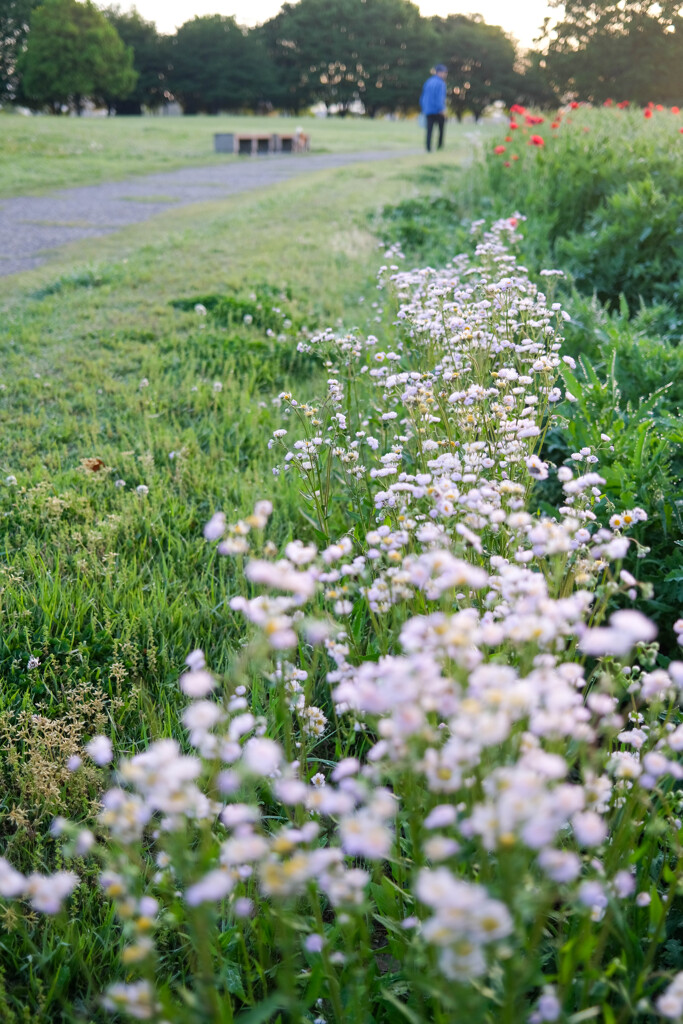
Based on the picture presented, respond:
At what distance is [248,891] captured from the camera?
1.88m

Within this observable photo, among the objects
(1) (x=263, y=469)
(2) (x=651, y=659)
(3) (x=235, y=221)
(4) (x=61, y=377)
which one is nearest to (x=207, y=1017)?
(2) (x=651, y=659)

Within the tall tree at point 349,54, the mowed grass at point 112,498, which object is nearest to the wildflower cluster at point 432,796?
the mowed grass at point 112,498

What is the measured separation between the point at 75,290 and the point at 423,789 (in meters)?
6.53

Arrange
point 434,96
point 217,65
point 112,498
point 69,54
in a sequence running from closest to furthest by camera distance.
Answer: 1. point 112,498
2. point 434,96
3. point 69,54
4. point 217,65

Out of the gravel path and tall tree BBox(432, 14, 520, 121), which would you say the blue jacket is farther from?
tall tree BBox(432, 14, 520, 121)

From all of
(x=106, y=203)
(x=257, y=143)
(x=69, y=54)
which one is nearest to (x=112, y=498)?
(x=106, y=203)

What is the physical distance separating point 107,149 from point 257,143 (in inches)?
240

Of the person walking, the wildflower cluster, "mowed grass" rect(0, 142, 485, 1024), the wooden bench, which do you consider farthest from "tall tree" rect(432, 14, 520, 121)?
the wildflower cluster

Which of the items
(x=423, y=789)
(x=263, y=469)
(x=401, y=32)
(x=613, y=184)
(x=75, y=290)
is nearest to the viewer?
(x=423, y=789)

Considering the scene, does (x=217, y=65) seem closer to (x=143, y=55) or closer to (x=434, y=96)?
(x=143, y=55)

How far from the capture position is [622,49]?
42.9 meters

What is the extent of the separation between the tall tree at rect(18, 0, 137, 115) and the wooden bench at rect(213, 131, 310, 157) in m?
32.6

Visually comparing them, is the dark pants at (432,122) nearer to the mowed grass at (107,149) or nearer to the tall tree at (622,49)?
the mowed grass at (107,149)

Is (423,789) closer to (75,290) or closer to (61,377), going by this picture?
(61,377)
